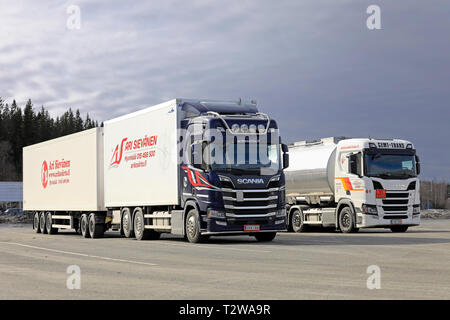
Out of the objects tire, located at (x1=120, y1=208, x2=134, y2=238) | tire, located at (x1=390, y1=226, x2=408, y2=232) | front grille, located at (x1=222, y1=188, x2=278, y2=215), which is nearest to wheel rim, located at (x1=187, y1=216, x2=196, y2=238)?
front grille, located at (x1=222, y1=188, x2=278, y2=215)

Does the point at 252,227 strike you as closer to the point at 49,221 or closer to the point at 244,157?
the point at 244,157

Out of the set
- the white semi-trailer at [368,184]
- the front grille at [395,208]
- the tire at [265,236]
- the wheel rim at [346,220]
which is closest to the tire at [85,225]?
the tire at [265,236]

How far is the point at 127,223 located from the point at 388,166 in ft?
33.3

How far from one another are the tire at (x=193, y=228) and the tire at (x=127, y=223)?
443 cm

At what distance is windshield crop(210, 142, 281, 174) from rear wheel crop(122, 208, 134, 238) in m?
6.45

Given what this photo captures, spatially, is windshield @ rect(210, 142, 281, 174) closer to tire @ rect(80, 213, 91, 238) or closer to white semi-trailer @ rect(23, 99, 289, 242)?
white semi-trailer @ rect(23, 99, 289, 242)

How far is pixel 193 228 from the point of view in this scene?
20891mm

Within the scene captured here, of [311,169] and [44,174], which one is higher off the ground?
[44,174]

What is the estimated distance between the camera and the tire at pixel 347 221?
27.1m

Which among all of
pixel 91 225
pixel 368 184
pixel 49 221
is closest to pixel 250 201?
pixel 368 184
